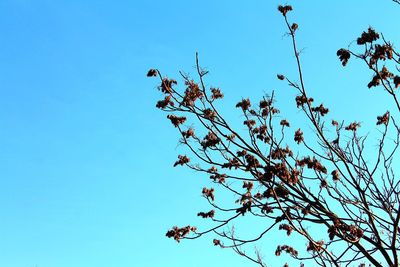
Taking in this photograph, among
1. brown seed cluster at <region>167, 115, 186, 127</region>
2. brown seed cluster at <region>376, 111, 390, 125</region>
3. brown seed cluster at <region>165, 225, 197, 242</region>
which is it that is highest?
brown seed cluster at <region>167, 115, 186, 127</region>

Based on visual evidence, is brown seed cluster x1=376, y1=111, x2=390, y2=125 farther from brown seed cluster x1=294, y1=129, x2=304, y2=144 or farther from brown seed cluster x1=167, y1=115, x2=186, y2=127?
brown seed cluster x1=167, y1=115, x2=186, y2=127

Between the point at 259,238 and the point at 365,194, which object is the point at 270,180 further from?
the point at 365,194

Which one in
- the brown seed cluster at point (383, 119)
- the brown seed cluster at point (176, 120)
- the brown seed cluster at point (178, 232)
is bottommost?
the brown seed cluster at point (178, 232)

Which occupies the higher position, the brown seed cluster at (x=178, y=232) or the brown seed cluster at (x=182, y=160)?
the brown seed cluster at (x=182, y=160)

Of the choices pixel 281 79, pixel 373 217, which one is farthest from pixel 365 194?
pixel 281 79

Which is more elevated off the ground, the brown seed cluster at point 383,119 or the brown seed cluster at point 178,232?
the brown seed cluster at point 383,119

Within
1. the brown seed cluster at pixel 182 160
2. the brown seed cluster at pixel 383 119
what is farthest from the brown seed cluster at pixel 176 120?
the brown seed cluster at pixel 383 119

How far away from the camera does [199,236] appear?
7184 mm

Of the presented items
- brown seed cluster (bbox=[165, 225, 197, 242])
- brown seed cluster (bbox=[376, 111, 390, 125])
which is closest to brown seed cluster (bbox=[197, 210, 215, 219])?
brown seed cluster (bbox=[165, 225, 197, 242])

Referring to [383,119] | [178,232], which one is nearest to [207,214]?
[178,232]

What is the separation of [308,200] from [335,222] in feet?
1.87

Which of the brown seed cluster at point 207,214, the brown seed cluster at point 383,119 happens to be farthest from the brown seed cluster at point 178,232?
the brown seed cluster at point 383,119

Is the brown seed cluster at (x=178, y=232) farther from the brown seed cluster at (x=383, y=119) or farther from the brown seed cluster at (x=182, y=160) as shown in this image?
the brown seed cluster at (x=383, y=119)

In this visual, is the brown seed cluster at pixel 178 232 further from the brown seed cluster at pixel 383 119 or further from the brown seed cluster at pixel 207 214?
the brown seed cluster at pixel 383 119
